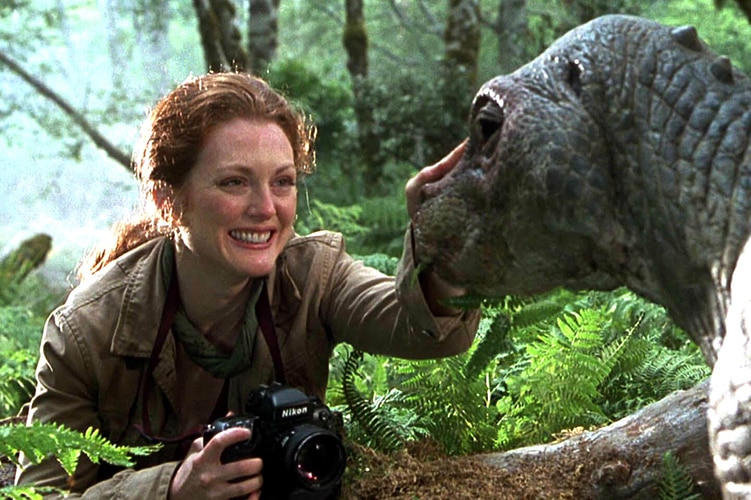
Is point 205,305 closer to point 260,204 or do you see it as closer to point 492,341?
point 260,204

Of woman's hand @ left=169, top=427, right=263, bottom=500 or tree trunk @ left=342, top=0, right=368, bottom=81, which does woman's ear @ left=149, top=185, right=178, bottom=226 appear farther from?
tree trunk @ left=342, top=0, right=368, bottom=81

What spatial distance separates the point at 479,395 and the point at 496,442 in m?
0.19

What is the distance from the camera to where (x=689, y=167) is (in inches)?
70.9

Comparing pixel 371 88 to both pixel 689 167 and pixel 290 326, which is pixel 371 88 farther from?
pixel 689 167

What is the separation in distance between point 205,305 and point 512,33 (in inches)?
534

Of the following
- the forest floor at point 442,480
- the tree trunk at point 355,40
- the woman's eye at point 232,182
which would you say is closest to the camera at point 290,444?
the forest floor at point 442,480

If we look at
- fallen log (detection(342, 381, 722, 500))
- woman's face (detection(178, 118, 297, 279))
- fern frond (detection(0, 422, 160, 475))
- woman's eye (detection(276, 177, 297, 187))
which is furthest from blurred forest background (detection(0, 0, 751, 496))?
fern frond (detection(0, 422, 160, 475))

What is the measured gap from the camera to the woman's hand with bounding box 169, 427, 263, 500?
9.08ft

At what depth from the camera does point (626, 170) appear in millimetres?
1853

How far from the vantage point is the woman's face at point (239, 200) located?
10.5ft

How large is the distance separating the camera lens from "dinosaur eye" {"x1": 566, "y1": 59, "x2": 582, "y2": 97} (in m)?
1.34

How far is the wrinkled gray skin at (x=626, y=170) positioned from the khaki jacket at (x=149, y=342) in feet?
3.68

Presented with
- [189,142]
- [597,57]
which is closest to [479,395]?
[189,142]

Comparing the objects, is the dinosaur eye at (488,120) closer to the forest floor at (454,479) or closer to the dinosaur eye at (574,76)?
the dinosaur eye at (574,76)
